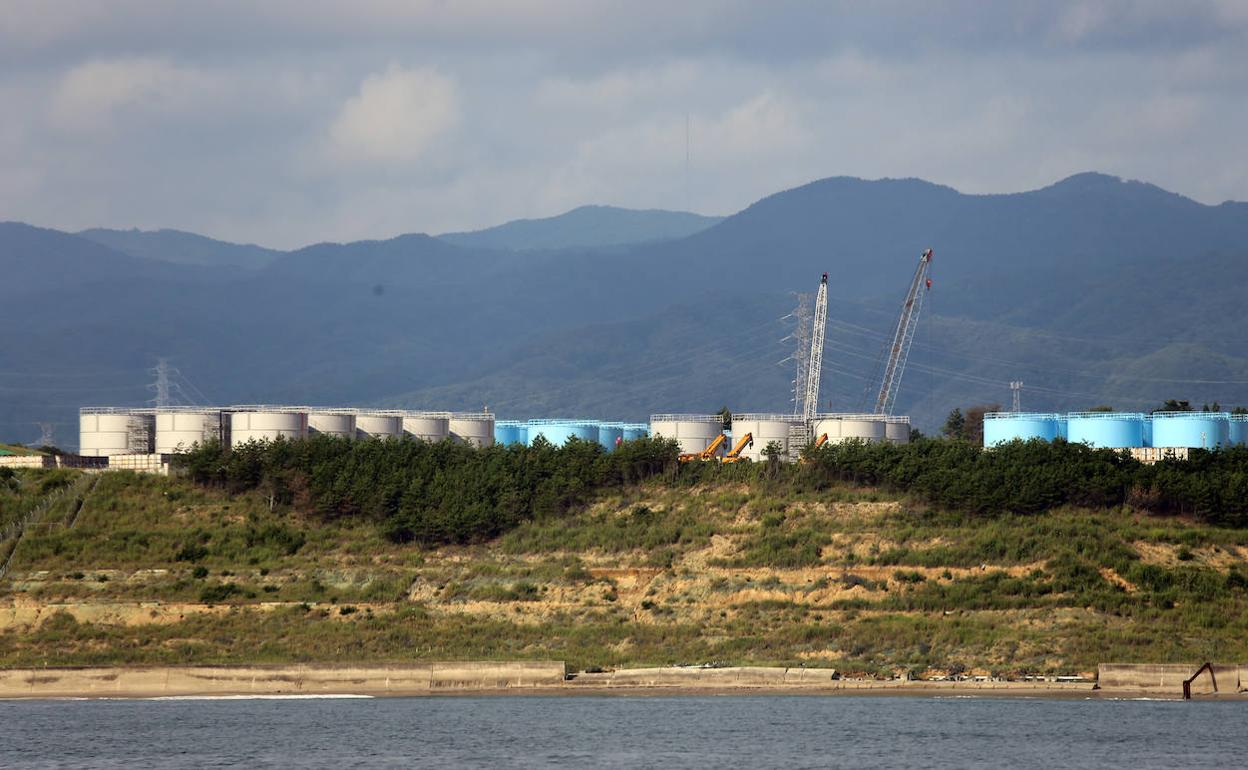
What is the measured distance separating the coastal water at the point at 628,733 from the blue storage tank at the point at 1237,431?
64684 millimetres

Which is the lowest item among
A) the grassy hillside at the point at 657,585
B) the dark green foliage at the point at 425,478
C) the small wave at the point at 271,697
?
the small wave at the point at 271,697

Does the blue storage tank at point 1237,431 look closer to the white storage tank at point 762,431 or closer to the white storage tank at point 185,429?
the white storage tank at point 762,431

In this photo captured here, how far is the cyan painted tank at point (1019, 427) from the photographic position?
171125 mm

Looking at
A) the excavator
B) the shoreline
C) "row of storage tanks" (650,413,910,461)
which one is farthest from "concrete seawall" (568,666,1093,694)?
"row of storage tanks" (650,413,910,461)

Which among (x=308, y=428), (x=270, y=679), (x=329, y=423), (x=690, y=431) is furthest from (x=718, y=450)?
(x=270, y=679)

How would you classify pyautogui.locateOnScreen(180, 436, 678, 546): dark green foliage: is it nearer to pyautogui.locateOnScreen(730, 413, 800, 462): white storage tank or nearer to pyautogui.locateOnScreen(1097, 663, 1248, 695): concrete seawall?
pyautogui.locateOnScreen(730, 413, 800, 462): white storage tank

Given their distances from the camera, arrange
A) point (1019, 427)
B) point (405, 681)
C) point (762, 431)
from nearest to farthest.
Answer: point (405, 681)
point (1019, 427)
point (762, 431)

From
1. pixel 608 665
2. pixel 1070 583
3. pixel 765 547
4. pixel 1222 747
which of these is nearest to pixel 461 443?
pixel 765 547

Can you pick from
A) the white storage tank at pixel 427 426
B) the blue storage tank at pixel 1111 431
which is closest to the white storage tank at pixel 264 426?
the white storage tank at pixel 427 426

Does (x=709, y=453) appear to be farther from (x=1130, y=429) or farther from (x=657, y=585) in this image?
(x=1130, y=429)

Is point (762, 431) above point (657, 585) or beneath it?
above

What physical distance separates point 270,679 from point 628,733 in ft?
101

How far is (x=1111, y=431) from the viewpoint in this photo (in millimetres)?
167875

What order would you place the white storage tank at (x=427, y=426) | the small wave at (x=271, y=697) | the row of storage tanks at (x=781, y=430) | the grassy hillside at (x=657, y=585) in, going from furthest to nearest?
the white storage tank at (x=427, y=426)
the row of storage tanks at (x=781, y=430)
the grassy hillside at (x=657, y=585)
the small wave at (x=271, y=697)
